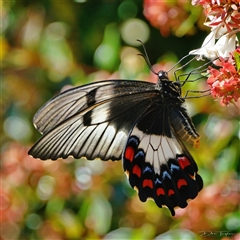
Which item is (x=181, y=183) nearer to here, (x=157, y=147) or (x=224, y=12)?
(x=157, y=147)

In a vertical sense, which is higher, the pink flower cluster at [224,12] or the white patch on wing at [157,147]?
the pink flower cluster at [224,12]

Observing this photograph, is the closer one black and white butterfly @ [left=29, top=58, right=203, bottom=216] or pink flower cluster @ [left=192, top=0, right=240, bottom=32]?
pink flower cluster @ [left=192, top=0, right=240, bottom=32]

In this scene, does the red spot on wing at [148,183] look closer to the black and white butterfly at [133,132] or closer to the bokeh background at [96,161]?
the black and white butterfly at [133,132]

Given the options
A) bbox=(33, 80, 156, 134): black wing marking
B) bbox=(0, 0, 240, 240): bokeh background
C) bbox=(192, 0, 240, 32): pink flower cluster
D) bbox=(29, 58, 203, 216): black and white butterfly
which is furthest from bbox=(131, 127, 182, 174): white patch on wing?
bbox=(192, 0, 240, 32): pink flower cluster

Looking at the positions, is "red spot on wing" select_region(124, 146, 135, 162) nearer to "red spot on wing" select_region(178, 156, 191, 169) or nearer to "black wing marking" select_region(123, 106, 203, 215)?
"black wing marking" select_region(123, 106, 203, 215)

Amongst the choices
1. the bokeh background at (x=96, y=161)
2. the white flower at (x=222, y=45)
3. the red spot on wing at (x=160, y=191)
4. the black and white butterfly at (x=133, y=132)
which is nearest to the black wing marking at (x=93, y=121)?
the black and white butterfly at (x=133, y=132)

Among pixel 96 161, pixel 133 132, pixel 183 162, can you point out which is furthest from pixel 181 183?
pixel 96 161
